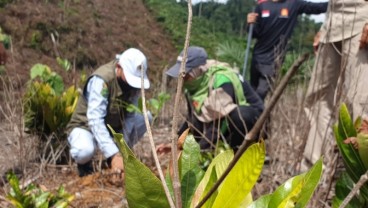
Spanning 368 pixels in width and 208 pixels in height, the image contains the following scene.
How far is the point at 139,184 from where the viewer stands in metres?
0.66

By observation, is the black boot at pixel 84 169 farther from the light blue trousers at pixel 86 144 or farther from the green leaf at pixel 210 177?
the green leaf at pixel 210 177

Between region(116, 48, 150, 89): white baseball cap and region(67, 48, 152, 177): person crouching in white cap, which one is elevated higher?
region(116, 48, 150, 89): white baseball cap

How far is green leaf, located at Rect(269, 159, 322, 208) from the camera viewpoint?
2.12ft

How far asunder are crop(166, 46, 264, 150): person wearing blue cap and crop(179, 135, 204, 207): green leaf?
170cm

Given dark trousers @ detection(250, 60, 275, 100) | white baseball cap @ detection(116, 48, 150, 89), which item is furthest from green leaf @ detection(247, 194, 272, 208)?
dark trousers @ detection(250, 60, 275, 100)

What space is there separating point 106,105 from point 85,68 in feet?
18.0

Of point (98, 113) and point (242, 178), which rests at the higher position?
point (242, 178)

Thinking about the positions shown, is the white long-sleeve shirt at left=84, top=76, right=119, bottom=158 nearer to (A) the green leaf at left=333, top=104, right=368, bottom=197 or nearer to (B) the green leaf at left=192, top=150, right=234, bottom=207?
(A) the green leaf at left=333, top=104, right=368, bottom=197

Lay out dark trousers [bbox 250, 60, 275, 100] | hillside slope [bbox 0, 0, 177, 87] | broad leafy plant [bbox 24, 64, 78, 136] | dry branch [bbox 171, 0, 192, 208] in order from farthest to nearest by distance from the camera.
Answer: hillside slope [bbox 0, 0, 177, 87] < dark trousers [bbox 250, 60, 275, 100] < broad leafy plant [bbox 24, 64, 78, 136] < dry branch [bbox 171, 0, 192, 208]

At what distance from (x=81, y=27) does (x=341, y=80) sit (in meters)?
9.71

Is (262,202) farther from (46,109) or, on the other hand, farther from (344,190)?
→ (46,109)

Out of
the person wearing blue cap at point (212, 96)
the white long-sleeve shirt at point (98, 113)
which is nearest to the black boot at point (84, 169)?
the white long-sleeve shirt at point (98, 113)

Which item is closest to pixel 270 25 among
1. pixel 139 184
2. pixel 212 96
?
pixel 212 96

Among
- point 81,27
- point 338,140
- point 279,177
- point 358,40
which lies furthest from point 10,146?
point 81,27
